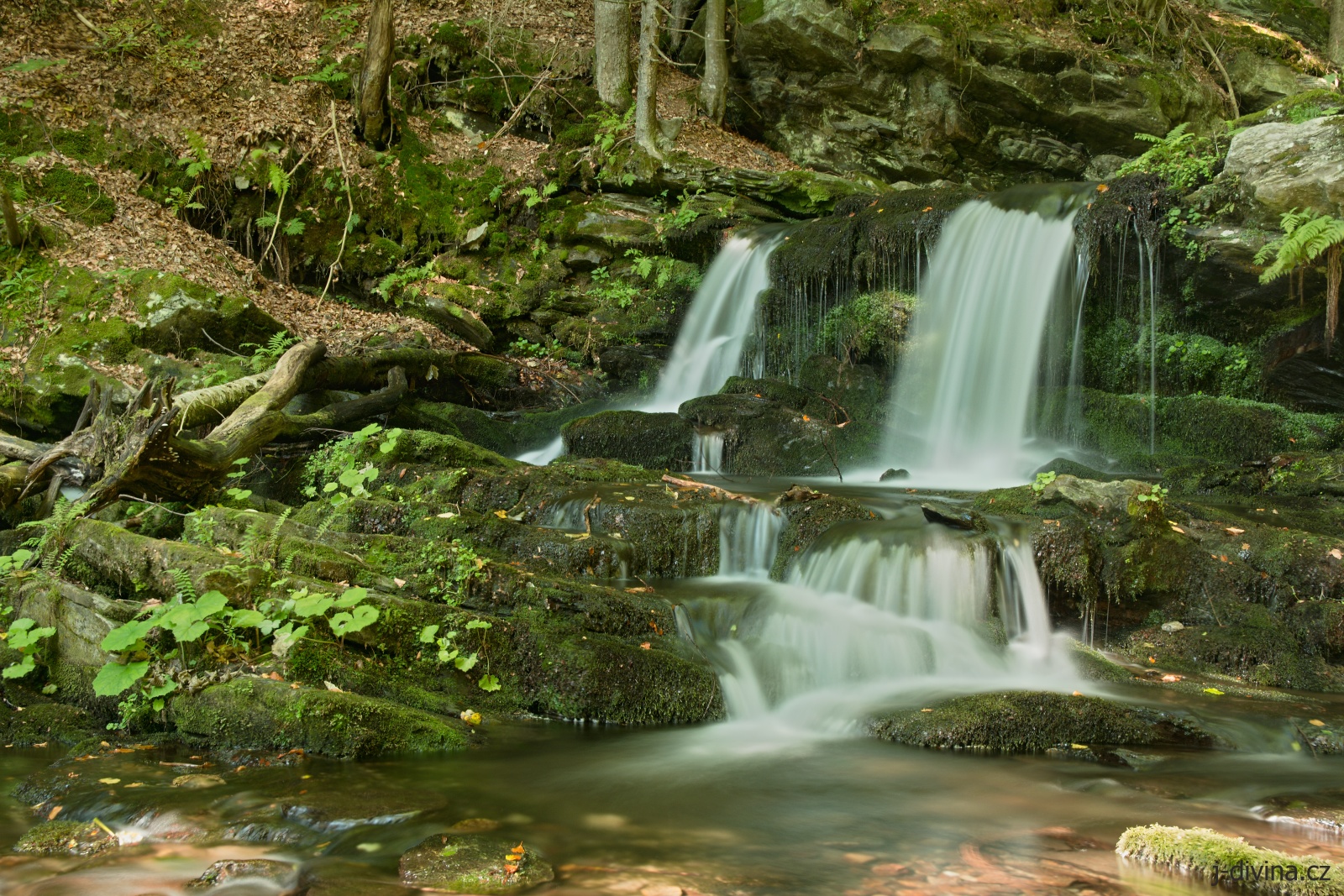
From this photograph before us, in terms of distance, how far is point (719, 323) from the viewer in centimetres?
1257

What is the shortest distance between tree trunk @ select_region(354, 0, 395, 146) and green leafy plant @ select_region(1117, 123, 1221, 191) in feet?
33.9

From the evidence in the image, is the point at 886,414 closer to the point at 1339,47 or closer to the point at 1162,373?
the point at 1162,373

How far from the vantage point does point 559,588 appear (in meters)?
5.43

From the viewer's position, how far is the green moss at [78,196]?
10.8 meters

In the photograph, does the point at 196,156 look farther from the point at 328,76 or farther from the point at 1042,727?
the point at 1042,727

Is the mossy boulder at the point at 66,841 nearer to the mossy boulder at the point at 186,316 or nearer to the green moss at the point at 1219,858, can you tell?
the green moss at the point at 1219,858

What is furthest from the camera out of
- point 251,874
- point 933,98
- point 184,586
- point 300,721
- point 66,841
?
point 933,98

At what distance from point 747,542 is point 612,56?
1182 centimetres

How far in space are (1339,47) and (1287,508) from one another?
12803mm

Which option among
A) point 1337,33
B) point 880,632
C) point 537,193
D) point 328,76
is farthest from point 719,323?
point 1337,33

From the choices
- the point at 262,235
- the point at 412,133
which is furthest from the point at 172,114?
the point at 412,133

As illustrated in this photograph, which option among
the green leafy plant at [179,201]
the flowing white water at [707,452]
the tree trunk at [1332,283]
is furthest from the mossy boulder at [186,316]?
the tree trunk at [1332,283]

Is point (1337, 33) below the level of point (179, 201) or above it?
above

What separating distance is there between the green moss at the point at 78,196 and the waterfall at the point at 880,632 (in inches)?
373
